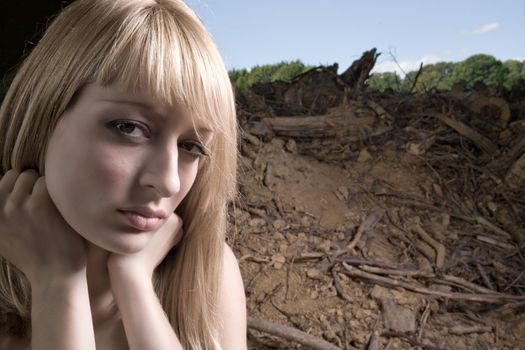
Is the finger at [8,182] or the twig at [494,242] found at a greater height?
the finger at [8,182]

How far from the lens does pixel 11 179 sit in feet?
3.02

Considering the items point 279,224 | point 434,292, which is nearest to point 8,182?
point 279,224

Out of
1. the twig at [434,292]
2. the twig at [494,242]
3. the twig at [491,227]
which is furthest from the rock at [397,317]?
the twig at [491,227]

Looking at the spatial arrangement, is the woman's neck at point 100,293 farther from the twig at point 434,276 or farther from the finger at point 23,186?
the twig at point 434,276

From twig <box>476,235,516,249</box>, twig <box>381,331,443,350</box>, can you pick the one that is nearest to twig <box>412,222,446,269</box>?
twig <box>476,235,516,249</box>

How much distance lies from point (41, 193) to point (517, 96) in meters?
4.51

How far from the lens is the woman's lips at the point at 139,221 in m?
0.85

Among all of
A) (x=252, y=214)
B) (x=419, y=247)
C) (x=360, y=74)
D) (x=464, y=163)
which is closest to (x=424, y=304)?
(x=419, y=247)

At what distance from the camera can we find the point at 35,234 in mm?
882

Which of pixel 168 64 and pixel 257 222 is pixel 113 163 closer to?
pixel 168 64

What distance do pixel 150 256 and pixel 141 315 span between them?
16 centimetres

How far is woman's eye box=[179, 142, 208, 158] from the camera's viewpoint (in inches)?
36.5

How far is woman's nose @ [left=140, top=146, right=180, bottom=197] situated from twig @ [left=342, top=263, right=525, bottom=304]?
1.88 m

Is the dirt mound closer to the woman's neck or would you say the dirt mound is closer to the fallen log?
the fallen log
